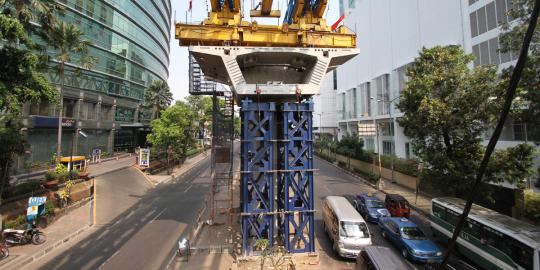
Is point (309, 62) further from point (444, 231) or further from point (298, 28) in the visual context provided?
point (444, 231)

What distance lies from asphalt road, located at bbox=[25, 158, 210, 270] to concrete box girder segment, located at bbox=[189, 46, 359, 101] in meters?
9.21

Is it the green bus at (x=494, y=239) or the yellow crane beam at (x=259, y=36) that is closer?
the green bus at (x=494, y=239)

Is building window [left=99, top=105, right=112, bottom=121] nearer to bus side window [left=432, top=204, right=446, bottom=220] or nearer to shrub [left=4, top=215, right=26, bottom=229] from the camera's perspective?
shrub [left=4, top=215, right=26, bottom=229]

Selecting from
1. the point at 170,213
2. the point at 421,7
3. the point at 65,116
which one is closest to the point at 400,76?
the point at 421,7

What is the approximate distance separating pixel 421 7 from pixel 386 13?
32.3 ft

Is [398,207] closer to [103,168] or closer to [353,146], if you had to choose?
[353,146]

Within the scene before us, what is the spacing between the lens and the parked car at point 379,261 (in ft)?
30.1

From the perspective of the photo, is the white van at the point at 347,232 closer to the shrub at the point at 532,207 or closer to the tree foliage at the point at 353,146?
the shrub at the point at 532,207

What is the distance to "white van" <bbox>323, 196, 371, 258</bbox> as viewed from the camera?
498 inches

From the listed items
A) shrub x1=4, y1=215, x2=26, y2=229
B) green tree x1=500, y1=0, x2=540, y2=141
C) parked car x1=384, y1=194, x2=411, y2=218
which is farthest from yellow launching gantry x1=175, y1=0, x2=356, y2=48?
shrub x1=4, y1=215, x2=26, y2=229

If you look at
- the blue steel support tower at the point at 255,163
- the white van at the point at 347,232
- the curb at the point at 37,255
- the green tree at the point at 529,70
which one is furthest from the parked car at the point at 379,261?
the curb at the point at 37,255

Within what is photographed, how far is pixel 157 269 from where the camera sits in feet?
39.8

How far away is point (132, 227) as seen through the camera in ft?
58.0

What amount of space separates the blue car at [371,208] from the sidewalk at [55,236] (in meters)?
18.2
